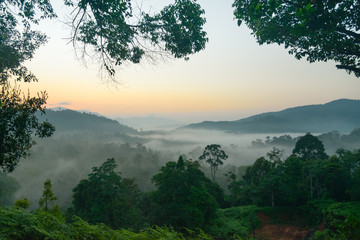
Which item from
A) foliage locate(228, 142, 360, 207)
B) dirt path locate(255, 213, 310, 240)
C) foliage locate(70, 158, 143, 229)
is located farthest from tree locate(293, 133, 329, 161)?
foliage locate(70, 158, 143, 229)

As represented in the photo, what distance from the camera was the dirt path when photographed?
60.4 feet

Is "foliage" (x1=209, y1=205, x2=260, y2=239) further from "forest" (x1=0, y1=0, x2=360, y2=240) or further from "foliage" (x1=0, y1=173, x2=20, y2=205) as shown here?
"foliage" (x1=0, y1=173, x2=20, y2=205)

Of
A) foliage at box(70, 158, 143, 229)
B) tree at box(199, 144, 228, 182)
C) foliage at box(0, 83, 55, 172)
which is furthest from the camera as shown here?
tree at box(199, 144, 228, 182)

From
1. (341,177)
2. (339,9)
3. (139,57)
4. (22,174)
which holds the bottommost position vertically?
(22,174)

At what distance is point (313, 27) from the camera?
6.20 meters

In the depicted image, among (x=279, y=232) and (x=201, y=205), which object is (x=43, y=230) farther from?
(x=279, y=232)

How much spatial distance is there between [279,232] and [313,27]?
21.5 m

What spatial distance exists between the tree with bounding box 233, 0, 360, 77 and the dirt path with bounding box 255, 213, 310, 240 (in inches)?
702

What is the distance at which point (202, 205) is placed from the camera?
14969 millimetres

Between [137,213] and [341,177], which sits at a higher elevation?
[341,177]

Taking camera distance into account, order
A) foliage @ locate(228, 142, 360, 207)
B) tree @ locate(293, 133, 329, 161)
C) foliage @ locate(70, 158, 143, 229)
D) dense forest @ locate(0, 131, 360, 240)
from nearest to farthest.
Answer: dense forest @ locate(0, 131, 360, 240)
foliage @ locate(70, 158, 143, 229)
foliage @ locate(228, 142, 360, 207)
tree @ locate(293, 133, 329, 161)

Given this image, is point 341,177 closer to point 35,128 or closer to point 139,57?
point 139,57

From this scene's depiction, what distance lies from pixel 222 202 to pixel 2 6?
107ft

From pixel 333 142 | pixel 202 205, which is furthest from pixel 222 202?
pixel 333 142
